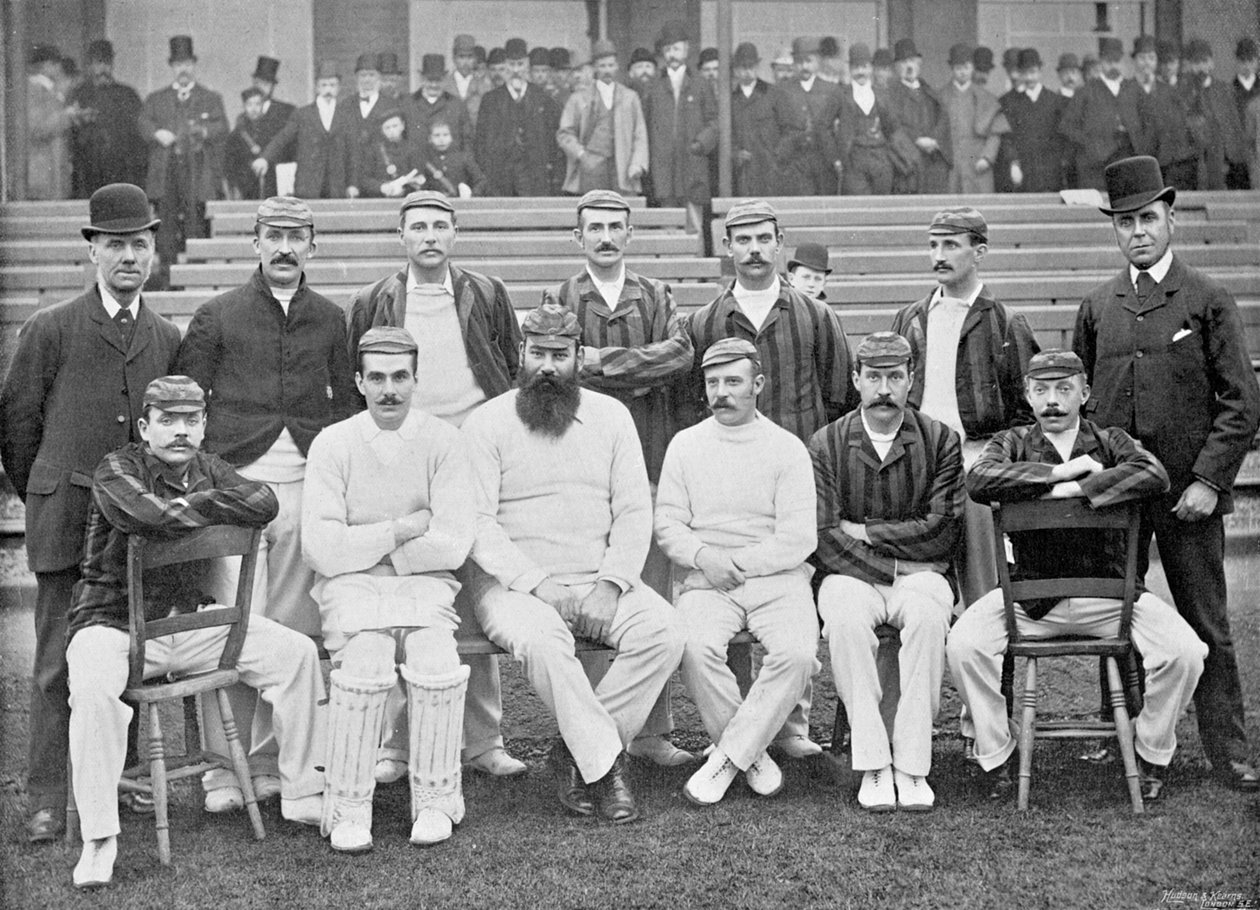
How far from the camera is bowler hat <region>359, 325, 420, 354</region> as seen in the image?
4211 mm

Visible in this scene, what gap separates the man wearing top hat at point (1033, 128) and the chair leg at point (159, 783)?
8.60m

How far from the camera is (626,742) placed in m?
4.23

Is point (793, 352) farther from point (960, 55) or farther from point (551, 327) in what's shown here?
point (960, 55)

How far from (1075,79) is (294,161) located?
6.34m

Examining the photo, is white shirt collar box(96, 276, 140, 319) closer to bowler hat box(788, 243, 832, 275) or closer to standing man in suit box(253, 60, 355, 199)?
bowler hat box(788, 243, 832, 275)

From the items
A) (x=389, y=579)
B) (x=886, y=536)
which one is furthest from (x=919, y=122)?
(x=389, y=579)

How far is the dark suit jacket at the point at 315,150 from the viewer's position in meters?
9.21

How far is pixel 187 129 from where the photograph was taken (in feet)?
30.8

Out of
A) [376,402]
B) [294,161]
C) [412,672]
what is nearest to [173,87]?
[294,161]

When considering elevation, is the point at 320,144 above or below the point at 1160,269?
above

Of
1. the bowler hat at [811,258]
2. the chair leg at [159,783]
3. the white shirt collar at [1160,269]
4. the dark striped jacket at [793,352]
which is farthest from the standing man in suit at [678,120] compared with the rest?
the chair leg at [159,783]

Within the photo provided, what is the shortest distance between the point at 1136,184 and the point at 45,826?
4.13 m

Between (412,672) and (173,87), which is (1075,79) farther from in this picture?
(412,672)

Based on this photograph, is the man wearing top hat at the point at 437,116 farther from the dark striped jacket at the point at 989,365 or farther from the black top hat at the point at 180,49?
the dark striped jacket at the point at 989,365
